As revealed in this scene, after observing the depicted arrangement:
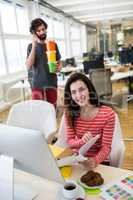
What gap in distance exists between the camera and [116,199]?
34.3 inches

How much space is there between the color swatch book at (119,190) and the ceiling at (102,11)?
2718 millimetres

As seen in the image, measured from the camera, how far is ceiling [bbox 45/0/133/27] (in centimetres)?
326

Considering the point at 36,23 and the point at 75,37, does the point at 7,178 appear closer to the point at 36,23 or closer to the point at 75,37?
the point at 36,23

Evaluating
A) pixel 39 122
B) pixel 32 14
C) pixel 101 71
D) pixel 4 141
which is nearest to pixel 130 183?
pixel 4 141

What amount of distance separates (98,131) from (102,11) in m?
2.60

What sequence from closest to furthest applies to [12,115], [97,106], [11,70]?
1. [97,106]
2. [12,115]
3. [11,70]

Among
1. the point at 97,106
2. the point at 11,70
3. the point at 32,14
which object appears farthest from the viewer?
the point at 11,70

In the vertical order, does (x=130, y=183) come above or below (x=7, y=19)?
below

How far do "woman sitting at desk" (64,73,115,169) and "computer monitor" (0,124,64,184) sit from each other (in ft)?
1.69

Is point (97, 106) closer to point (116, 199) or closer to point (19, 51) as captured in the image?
point (116, 199)

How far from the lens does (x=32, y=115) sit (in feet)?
6.37

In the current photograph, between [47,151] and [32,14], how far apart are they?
4.65 m

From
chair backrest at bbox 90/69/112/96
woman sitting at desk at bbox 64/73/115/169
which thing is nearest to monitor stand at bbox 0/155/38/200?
woman sitting at desk at bbox 64/73/115/169

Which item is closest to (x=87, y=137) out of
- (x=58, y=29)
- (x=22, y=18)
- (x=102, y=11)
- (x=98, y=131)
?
(x=98, y=131)
